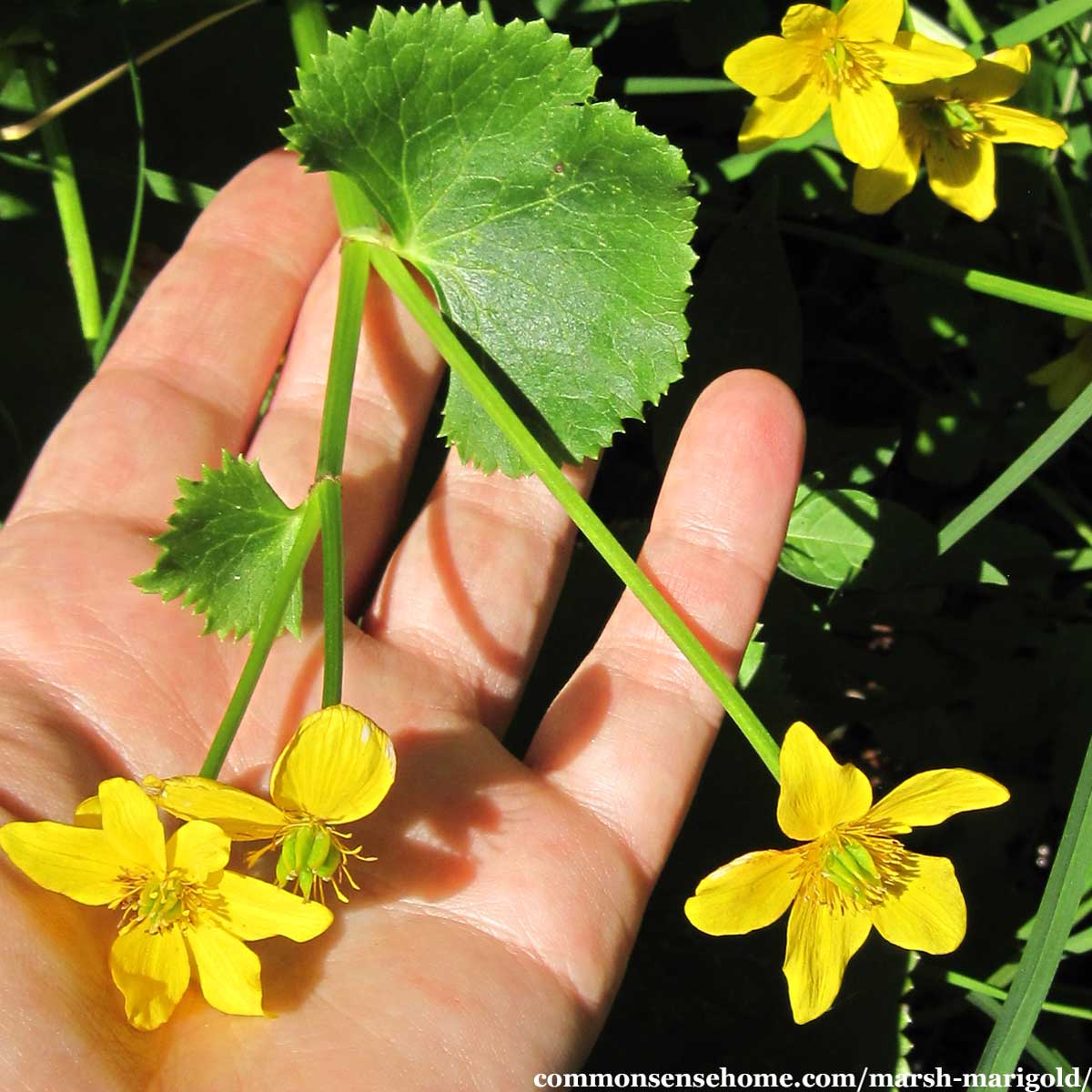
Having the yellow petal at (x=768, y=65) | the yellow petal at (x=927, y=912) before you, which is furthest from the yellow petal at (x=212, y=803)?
the yellow petal at (x=768, y=65)

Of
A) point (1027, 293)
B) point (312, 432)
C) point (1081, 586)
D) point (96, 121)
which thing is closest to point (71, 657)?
point (312, 432)

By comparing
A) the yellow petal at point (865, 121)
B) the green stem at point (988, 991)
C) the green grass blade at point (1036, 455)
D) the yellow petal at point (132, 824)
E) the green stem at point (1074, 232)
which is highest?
the yellow petal at point (865, 121)

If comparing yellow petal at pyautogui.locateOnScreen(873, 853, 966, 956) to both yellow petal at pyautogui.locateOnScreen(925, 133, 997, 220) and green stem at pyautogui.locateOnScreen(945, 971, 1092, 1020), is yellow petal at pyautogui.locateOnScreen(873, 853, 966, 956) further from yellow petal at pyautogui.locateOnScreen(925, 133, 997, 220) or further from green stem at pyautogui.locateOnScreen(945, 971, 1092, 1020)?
yellow petal at pyautogui.locateOnScreen(925, 133, 997, 220)

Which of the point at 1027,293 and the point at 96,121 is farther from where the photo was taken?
the point at 96,121

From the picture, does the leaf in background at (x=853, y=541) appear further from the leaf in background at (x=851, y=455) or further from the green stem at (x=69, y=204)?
the green stem at (x=69, y=204)

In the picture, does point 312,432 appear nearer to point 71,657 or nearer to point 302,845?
point 71,657
